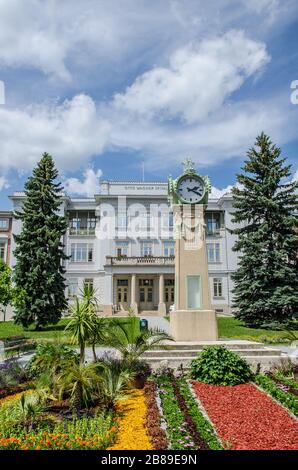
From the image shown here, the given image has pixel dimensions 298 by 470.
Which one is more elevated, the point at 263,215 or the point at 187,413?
the point at 263,215

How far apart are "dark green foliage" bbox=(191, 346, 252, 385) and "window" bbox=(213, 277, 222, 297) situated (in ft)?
99.2

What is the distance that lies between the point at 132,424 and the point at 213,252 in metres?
35.5

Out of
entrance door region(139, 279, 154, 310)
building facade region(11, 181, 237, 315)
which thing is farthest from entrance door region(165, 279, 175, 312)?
entrance door region(139, 279, 154, 310)

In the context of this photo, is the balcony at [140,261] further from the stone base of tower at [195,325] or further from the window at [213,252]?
the stone base of tower at [195,325]

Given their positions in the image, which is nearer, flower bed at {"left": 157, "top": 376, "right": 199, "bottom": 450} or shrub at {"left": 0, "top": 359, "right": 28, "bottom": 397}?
flower bed at {"left": 157, "top": 376, "right": 199, "bottom": 450}

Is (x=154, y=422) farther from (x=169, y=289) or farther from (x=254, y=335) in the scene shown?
(x=169, y=289)

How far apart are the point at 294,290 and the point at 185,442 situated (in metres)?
18.3

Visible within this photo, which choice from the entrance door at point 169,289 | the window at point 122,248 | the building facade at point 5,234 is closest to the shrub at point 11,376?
the entrance door at point 169,289

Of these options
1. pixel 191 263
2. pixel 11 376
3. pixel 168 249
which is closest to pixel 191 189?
pixel 191 263

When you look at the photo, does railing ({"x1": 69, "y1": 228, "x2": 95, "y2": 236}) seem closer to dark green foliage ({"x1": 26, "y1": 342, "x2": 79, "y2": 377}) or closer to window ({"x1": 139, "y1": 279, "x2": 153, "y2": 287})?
window ({"x1": 139, "y1": 279, "x2": 153, "y2": 287})

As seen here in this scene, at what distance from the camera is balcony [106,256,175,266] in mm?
35438
